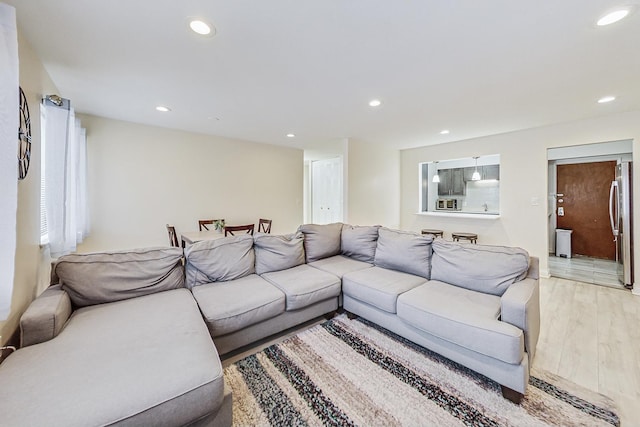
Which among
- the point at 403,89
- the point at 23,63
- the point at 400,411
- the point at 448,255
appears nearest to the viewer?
the point at 400,411

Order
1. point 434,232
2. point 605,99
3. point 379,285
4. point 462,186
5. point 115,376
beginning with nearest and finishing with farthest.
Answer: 1. point 115,376
2. point 379,285
3. point 605,99
4. point 434,232
5. point 462,186

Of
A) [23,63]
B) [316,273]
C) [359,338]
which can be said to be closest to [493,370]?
[359,338]

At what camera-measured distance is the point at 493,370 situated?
1.59 metres

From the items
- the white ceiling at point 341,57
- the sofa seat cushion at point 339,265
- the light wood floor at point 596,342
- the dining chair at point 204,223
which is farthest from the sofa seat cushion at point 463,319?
the dining chair at point 204,223

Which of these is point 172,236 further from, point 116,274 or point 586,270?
point 586,270

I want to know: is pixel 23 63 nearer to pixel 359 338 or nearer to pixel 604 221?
pixel 359 338


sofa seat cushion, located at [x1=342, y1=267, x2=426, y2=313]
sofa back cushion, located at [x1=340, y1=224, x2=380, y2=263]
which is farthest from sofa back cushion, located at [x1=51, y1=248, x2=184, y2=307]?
sofa back cushion, located at [x1=340, y1=224, x2=380, y2=263]

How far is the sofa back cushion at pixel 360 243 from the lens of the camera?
10.0 feet

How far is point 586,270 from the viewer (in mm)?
4254

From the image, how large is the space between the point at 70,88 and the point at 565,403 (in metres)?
4.96

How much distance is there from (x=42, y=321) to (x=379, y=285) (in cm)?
226

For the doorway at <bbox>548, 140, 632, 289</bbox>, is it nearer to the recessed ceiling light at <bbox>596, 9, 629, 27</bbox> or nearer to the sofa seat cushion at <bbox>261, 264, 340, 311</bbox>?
the recessed ceiling light at <bbox>596, 9, 629, 27</bbox>

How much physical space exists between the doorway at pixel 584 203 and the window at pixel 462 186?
104cm

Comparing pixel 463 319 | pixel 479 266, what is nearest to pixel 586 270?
pixel 479 266
